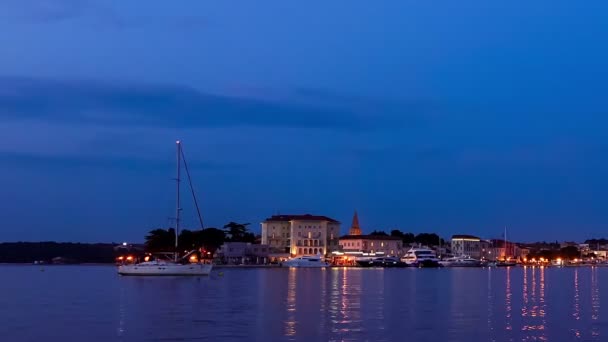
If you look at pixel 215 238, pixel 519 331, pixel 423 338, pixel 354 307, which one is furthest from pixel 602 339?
pixel 215 238

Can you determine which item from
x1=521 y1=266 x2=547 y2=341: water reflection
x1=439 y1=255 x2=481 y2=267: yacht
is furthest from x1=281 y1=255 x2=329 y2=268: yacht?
x1=521 y1=266 x2=547 y2=341: water reflection

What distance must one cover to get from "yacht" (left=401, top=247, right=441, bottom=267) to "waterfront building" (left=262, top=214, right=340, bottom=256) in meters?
17.2

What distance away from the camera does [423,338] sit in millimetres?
28766

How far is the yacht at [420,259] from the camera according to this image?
577 feet

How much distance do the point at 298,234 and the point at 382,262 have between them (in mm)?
18355

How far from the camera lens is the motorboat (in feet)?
552

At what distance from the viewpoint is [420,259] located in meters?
177

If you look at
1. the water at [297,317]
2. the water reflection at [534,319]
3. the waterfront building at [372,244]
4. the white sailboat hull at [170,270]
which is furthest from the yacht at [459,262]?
the water reflection at [534,319]

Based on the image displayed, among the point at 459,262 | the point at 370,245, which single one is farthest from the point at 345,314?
the point at 459,262

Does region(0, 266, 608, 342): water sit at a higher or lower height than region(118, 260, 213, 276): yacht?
lower

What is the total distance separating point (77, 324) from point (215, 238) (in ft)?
431

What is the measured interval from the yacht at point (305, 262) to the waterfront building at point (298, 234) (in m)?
14.8

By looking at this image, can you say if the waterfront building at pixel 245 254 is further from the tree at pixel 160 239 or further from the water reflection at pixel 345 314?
the water reflection at pixel 345 314

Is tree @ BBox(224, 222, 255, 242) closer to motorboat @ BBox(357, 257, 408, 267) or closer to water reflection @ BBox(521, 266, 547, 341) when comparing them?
motorboat @ BBox(357, 257, 408, 267)
